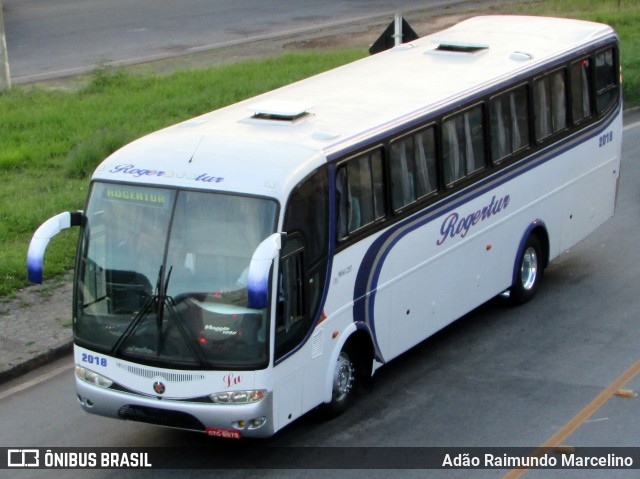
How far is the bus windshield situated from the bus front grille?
0.39 m

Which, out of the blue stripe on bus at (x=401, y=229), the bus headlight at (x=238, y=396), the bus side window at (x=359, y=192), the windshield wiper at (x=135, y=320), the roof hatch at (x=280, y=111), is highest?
the roof hatch at (x=280, y=111)

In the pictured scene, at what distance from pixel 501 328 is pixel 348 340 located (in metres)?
2.97

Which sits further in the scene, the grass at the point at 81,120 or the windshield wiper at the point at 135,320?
the grass at the point at 81,120

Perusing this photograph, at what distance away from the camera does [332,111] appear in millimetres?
10688

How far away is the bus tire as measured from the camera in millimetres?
10195

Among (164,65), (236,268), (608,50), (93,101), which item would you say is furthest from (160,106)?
(236,268)

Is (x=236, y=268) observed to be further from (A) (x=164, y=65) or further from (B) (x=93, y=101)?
(A) (x=164, y=65)

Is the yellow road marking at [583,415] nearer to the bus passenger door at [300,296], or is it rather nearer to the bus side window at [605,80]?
the bus passenger door at [300,296]

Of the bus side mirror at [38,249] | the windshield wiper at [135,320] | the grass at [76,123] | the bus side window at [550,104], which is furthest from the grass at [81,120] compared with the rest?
the bus side window at [550,104]

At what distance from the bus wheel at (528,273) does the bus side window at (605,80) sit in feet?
6.86

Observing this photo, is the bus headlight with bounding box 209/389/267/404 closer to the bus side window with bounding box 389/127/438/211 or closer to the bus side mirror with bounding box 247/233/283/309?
the bus side mirror with bounding box 247/233/283/309

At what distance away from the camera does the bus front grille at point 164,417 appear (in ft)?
29.7

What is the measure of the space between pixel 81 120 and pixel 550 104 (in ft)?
31.5

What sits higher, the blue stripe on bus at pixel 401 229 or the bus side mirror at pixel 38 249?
the bus side mirror at pixel 38 249
